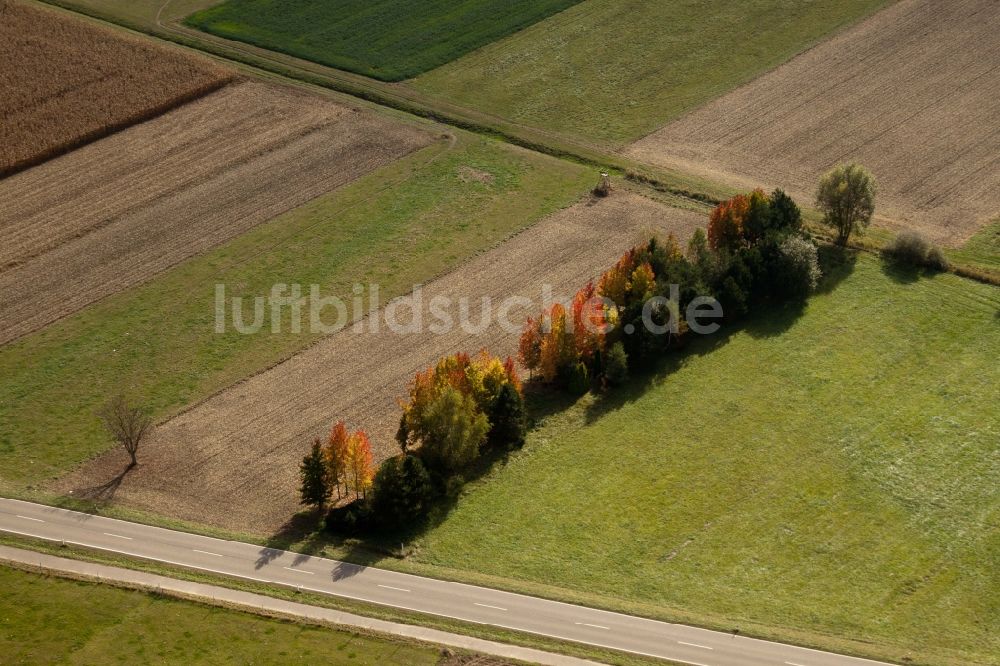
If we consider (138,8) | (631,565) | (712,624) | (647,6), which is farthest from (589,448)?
(138,8)

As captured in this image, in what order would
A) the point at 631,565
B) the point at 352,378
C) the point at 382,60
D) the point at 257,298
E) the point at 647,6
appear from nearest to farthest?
the point at 631,565
the point at 352,378
the point at 257,298
the point at 382,60
the point at 647,6

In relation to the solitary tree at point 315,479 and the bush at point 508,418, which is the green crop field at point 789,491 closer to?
the bush at point 508,418

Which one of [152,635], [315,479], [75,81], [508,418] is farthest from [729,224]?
[75,81]

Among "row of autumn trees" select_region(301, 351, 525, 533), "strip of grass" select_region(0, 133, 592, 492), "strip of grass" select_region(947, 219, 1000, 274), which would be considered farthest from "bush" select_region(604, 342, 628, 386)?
"strip of grass" select_region(947, 219, 1000, 274)

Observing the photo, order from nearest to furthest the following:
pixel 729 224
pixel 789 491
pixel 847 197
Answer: pixel 789 491, pixel 729 224, pixel 847 197

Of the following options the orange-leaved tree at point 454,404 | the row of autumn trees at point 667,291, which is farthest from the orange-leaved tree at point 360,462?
the row of autumn trees at point 667,291

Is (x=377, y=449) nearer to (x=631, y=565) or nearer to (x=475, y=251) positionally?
(x=631, y=565)

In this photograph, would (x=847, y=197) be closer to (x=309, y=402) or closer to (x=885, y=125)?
(x=885, y=125)
